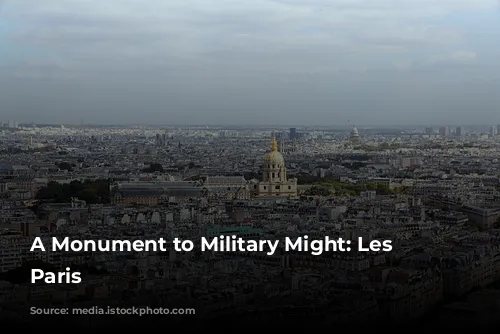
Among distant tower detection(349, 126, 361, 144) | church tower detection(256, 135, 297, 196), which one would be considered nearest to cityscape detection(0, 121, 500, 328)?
church tower detection(256, 135, 297, 196)

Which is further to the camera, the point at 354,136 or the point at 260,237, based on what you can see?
the point at 354,136

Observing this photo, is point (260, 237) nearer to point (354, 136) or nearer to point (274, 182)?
point (274, 182)

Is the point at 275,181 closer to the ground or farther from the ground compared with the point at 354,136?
closer to the ground

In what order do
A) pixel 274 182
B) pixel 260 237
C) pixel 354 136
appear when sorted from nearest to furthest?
pixel 260 237
pixel 274 182
pixel 354 136

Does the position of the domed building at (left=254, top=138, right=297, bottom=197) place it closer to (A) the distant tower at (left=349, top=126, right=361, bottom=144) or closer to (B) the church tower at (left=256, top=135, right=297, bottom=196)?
(B) the church tower at (left=256, top=135, right=297, bottom=196)

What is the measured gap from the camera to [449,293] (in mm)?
6156

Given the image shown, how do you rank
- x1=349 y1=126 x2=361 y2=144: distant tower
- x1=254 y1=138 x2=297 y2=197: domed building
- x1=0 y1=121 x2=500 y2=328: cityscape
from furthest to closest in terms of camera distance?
x1=349 y1=126 x2=361 y2=144: distant tower
x1=254 y1=138 x2=297 y2=197: domed building
x1=0 y1=121 x2=500 y2=328: cityscape

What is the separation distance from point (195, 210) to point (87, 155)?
16669 mm

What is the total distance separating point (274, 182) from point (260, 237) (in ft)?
22.6

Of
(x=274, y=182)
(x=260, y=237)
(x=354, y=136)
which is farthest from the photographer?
(x=354, y=136)

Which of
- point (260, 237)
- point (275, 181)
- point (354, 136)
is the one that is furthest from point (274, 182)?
point (354, 136)

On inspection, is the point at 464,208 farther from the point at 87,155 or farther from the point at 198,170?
the point at 87,155

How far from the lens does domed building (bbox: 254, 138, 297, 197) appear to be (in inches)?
591

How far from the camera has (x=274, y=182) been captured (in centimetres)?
1516
